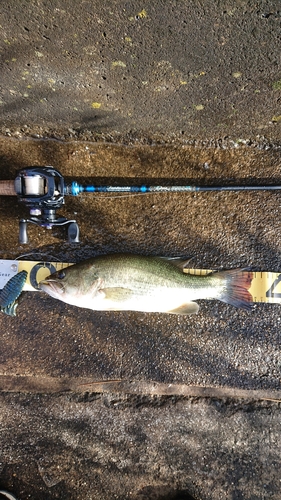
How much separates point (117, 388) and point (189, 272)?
1.21 m

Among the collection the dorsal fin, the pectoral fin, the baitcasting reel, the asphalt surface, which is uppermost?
the asphalt surface

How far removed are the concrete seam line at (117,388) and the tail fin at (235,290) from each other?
32.3 inches

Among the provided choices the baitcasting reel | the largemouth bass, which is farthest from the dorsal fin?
the baitcasting reel

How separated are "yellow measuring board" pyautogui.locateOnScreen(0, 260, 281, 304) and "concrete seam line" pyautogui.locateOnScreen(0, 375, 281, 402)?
82 cm

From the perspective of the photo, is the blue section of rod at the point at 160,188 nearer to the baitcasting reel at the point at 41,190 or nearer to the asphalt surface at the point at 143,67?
the baitcasting reel at the point at 41,190

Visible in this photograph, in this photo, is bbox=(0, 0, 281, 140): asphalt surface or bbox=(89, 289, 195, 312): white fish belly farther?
bbox=(89, 289, 195, 312): white fish belly

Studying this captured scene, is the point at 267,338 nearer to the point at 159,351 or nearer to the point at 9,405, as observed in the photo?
the point at 159,351

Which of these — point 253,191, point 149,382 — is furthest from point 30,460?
point 253,191

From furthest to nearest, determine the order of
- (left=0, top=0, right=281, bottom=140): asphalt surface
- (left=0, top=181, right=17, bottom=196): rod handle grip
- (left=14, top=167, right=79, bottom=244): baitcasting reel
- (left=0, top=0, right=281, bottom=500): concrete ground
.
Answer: (left=0, top=0, right=281, bottom=500): concrete ground → (left=0, top=181, right=17, bottom=196): rod handle grip → (left=14, top=167, right=79, bottom=244): baitcasting reel → (left=0, top=0, right=281, bottom=140): asphalt surface

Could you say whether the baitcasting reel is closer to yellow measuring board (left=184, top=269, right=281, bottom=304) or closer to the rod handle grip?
the rod handle grip

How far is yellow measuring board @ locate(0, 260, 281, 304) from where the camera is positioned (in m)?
2.76

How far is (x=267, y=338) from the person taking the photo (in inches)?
110

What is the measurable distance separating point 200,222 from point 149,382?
1.47m

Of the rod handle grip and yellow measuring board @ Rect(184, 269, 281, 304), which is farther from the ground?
the rod handle grip
